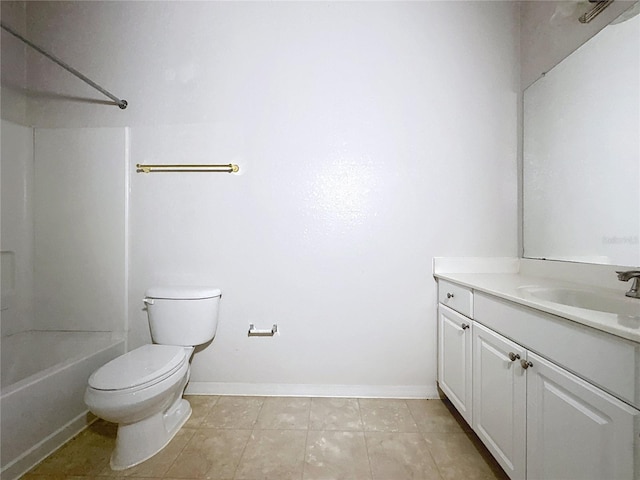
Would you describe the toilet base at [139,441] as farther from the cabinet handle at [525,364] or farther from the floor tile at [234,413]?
the cabinet handle at [525,364]

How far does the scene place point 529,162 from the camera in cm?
158

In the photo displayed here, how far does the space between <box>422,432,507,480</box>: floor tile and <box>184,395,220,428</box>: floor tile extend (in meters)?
1.16

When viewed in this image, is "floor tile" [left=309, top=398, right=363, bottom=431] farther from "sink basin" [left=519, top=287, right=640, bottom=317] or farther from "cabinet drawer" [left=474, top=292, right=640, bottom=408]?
"sink basin" [left=519, top=287, right=640, bottom=317]

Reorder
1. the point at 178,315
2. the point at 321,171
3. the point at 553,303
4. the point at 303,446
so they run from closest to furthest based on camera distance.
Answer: the point at 553,303 → the point at 303,446 → the point at 178,315 → the point at 321,171

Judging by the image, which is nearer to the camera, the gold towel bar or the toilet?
the toilet

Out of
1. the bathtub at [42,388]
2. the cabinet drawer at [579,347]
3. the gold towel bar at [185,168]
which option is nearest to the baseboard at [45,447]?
the bathtub at [42,388]

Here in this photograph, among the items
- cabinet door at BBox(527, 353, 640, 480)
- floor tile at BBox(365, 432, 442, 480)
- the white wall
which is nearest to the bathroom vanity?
cabinet door at BBox(527, 353, 640, 480)

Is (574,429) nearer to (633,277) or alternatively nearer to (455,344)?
(633,277)

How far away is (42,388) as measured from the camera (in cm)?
123

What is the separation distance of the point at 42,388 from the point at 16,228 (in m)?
1.10

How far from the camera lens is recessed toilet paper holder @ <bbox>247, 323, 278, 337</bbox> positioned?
1654 millimetres

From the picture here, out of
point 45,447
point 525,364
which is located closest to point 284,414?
point 45,447

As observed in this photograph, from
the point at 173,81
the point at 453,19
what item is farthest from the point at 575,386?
the point at 173,81

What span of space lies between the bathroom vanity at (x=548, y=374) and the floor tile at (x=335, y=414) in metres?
0.52
